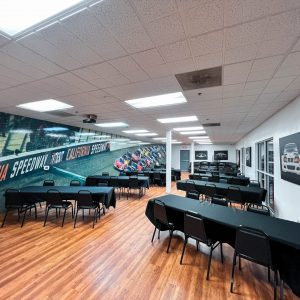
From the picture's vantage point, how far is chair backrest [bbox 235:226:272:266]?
2066 mm

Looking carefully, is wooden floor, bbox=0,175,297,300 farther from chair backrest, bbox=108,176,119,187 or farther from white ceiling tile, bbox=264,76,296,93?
chair backrest, bbox=108,176,119,187

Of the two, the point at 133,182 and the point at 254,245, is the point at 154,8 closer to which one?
the point at 254,245

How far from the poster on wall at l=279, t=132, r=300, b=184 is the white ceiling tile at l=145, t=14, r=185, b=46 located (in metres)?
3.00

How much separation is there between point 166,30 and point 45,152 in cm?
638

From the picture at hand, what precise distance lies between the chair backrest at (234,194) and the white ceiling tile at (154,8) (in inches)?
192

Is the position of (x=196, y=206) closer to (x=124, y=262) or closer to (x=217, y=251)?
(x=217, y=251)

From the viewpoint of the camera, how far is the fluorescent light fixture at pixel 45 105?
412cm

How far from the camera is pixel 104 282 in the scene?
2.43 meters

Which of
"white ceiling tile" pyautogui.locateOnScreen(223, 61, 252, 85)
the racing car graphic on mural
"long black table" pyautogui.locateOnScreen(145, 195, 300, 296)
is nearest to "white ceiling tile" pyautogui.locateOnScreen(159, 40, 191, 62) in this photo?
"white ceiling tile" pyautogui.locateOnScreen(223, 61, 252, 85)

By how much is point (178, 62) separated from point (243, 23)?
2.74 feet

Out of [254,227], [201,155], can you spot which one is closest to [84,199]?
[254,227]

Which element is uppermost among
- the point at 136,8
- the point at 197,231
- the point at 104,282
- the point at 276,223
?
the point at 136,8

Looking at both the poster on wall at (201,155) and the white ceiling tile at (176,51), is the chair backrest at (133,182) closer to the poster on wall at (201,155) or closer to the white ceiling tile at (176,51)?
the white ceiling tile at (176,51)

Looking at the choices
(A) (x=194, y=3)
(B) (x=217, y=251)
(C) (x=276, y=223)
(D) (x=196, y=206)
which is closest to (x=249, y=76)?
(A) (x=194, y=3)
